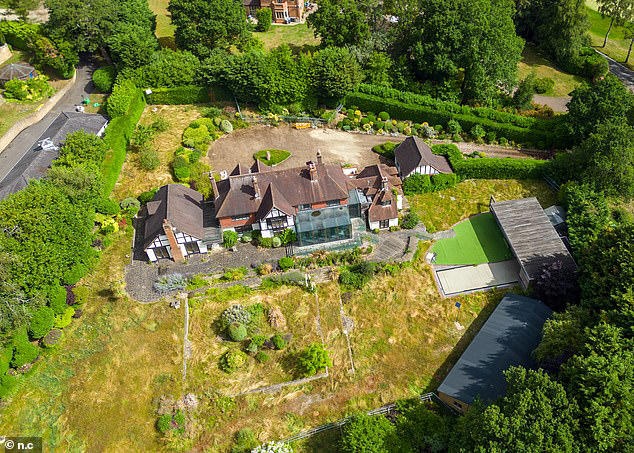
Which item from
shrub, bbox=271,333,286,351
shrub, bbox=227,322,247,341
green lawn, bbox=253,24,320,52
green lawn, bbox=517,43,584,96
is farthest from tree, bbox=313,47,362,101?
shrub, bbox=271,333,286,351

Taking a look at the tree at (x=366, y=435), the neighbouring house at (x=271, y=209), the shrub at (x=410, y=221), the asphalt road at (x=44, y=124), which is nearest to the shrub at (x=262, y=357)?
the tree at (x=366, y=435)

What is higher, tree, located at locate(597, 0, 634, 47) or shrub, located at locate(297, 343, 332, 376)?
tree, located at locate(597, 0, 634, 47)

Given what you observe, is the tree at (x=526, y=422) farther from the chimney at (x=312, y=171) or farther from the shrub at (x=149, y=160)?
the shrub at (x=149, y=160)

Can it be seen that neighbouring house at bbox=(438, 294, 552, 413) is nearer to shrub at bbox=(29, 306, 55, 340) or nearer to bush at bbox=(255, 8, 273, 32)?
shrub at bbox=(29, 306, 55, 340)

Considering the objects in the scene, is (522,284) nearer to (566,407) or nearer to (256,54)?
(566,407)

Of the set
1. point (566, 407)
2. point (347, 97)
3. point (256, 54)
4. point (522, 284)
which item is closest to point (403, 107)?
point (347, 97)
